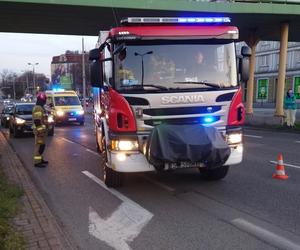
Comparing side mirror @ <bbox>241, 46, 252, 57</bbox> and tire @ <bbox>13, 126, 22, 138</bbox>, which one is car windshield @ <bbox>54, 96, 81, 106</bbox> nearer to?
tire @ <bbox>13, 126, 22, 138</bbox>

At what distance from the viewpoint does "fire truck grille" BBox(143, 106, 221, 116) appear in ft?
22.2

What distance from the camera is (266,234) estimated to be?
5.11 metres

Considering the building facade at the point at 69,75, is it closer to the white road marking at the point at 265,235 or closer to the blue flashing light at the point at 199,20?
the blue flashing light at the point at 199,20

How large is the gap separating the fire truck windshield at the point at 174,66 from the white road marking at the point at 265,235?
2464 millimetres

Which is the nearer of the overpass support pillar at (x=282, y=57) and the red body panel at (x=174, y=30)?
the red body panel at (x=174, y=30)

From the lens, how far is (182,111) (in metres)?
6.87

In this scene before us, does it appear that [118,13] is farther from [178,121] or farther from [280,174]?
[178,121]

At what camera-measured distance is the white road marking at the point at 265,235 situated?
4.76 m

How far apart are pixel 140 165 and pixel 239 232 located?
2.18 meters

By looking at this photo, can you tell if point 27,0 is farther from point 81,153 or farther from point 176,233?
point 176,233

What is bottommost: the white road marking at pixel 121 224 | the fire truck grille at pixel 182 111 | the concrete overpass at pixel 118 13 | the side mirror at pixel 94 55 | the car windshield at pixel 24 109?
the white road marking at pixel 121 224

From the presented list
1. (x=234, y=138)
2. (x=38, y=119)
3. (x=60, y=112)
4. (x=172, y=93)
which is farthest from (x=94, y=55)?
(x=60, y=112)

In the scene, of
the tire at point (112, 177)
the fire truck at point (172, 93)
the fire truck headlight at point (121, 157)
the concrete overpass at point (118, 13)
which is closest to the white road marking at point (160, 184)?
the tire at point (112, 177)

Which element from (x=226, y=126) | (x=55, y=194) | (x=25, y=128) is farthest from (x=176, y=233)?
(x=25, y=128)
